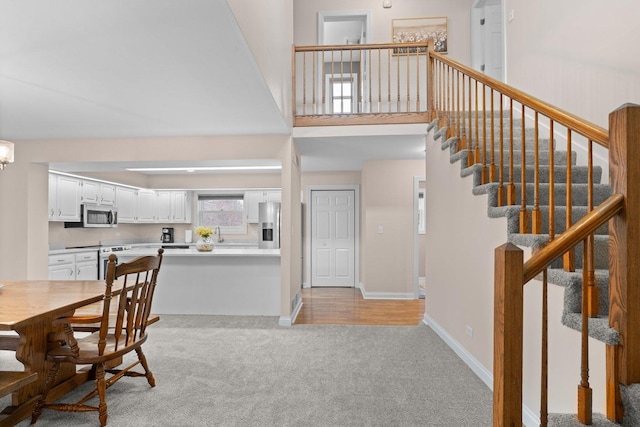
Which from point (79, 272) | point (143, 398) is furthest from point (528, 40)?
point (79, 272)

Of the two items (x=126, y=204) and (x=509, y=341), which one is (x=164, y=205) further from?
(x=509, y=341)

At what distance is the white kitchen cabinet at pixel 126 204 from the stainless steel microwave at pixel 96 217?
0.45ft

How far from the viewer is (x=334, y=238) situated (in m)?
7.15

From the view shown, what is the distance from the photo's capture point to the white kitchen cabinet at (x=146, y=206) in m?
7.48

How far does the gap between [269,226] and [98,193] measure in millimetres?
3071

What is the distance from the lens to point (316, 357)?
331cm

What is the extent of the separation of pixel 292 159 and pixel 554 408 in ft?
11.5

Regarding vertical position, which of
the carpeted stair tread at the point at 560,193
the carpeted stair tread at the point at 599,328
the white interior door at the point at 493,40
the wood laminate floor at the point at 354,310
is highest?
the white interior door at the point at 493,40

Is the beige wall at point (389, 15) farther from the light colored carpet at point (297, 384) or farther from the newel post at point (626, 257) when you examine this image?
the newel post at point (626, 257)

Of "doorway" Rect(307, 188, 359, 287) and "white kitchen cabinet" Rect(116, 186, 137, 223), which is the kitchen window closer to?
"white kitchen cabinet" Rect(116, 186, 137, 223)

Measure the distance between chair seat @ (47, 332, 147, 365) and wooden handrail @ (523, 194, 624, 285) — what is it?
2.25 m

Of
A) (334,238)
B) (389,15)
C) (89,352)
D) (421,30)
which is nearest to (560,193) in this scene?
(89,352)

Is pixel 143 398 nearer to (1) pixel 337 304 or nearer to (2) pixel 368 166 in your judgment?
(1) pixel 337 304

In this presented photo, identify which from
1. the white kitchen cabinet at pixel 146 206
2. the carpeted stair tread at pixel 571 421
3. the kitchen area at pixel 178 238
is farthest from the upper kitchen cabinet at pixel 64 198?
the carpeted stair tread at pixel 571 421
